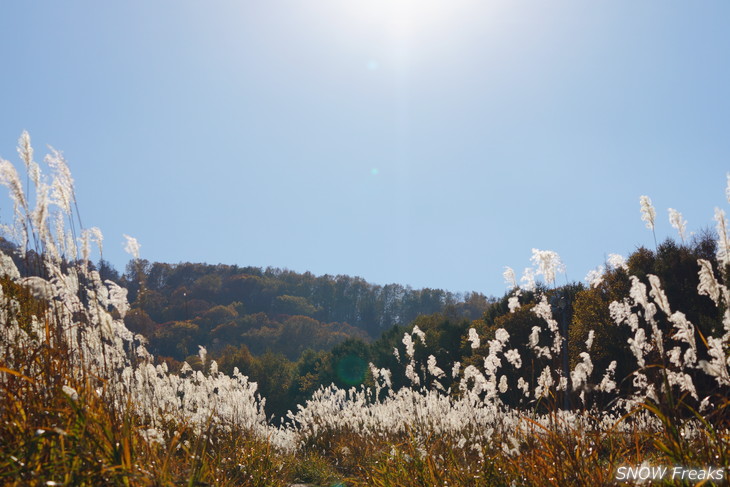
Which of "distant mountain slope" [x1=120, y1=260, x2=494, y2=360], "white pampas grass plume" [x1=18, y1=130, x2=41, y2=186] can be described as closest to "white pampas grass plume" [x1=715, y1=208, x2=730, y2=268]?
"white pampas grass plume" [x1=18, y1=130, x2=41, y2=186]

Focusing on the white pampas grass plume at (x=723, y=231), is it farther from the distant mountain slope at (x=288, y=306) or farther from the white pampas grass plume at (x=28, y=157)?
the distant mountain slope at (x=288, y=306)

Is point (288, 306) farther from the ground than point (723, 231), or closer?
farther from the ground

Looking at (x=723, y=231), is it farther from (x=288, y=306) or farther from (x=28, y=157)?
(x=288, y=306)

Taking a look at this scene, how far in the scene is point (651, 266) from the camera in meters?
13.3

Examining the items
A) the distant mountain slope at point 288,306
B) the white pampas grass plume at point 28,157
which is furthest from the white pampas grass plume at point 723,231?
the distant mountain slope at point 288,306

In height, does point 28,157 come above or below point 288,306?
below

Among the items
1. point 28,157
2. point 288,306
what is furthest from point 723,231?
point 288,306

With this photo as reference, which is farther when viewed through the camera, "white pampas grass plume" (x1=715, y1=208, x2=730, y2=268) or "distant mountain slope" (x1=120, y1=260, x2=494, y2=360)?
"distant mountain slope" (x1=120, y1=260, x2=494, y2=360)

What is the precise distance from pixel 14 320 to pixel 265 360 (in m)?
36.6

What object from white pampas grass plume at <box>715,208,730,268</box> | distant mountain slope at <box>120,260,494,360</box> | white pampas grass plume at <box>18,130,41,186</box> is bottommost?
white pampas grass plume at <box>715,208,730,268</box>

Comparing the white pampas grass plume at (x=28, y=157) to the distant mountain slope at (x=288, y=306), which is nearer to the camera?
the white pampas grass plume at (x=28, y=157)

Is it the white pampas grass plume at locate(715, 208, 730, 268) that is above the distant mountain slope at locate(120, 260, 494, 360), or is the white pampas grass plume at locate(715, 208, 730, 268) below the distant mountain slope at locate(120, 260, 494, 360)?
below

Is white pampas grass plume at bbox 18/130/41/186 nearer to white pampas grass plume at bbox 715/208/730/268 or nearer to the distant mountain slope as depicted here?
white pampas grass plume at bbox 715/208/730/268

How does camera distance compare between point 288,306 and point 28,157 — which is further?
point 288,306
